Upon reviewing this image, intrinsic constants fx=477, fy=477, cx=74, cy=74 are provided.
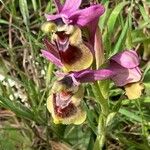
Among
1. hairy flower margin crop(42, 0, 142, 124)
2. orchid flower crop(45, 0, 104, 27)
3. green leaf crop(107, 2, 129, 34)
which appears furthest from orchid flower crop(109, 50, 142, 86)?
green leaf crop(107, 2, 129, 34)

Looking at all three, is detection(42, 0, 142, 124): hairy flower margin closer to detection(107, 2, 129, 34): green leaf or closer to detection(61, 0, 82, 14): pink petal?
detection(61, 0, 82, 14): pink petal

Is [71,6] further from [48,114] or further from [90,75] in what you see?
[48,114]

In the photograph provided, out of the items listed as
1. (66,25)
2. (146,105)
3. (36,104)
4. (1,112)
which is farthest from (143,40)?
(66,25)

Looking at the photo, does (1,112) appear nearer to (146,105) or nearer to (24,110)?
(24,110)

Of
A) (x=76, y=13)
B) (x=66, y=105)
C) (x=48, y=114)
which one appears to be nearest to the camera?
(x=76, y=13)

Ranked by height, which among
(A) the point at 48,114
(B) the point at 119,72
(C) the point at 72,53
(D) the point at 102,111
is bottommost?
(A) the point at 48,114

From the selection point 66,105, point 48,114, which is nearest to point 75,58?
point 66,105

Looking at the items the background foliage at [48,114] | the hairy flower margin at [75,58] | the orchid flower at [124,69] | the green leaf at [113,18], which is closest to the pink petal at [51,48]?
the hairy flower margin at [75,58]

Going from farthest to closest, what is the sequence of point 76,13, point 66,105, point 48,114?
point 48,114
point 66,105
point 76,13
